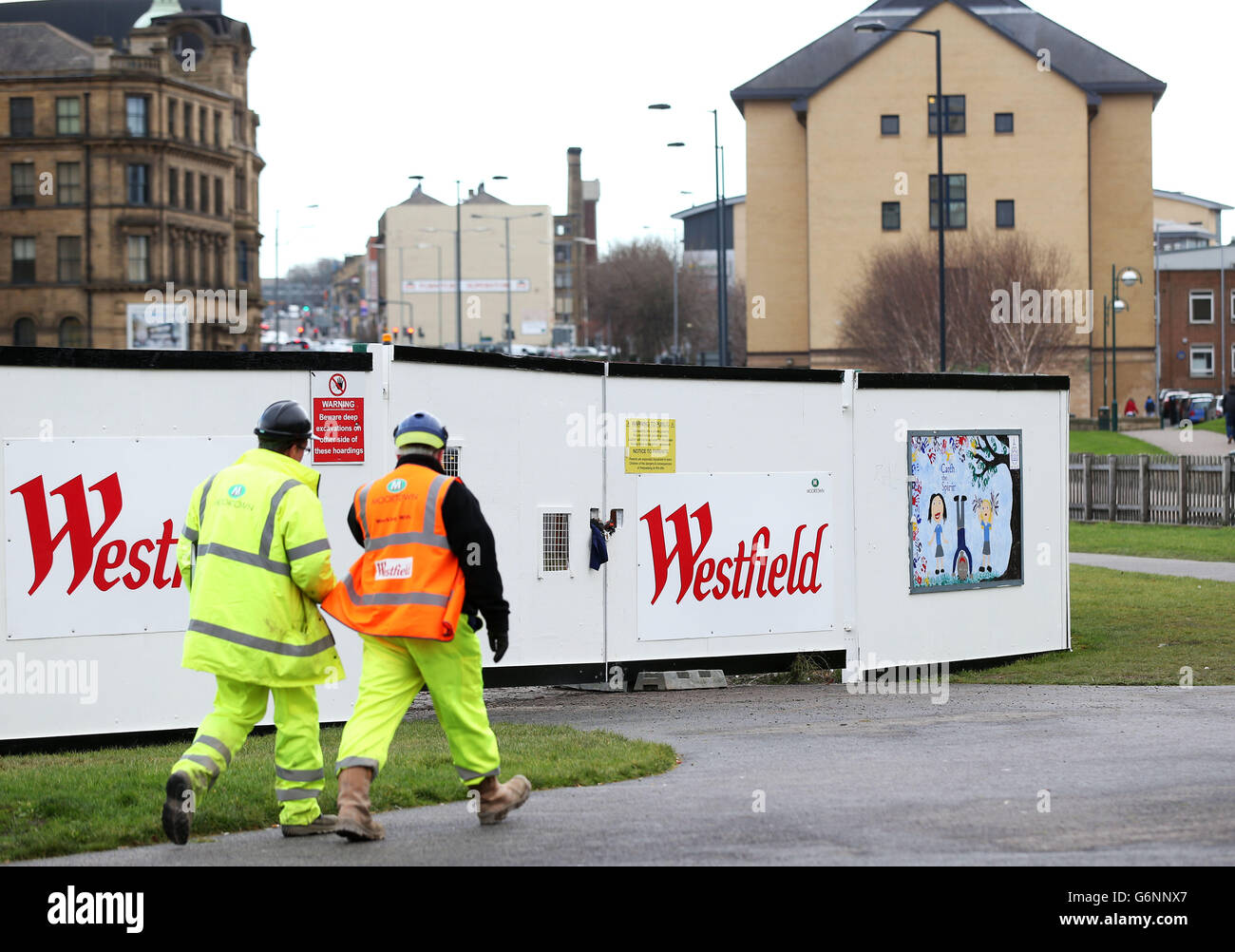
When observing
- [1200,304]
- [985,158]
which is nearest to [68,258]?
[985,158]

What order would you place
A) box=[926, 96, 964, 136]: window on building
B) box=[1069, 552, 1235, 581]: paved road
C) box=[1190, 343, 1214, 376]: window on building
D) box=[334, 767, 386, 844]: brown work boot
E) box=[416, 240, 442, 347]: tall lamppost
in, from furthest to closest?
box=[416, 240, 442, 347]: tall lamppost, box=[1190, 343, 1214, 376]: window on building, box=[926, 96, 964, 136]: window on building, box=[1069, 552, 1235, 581]: paved road, box=[334, 767, 386, 844]: brown work boot

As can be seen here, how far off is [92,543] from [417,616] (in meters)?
3.89

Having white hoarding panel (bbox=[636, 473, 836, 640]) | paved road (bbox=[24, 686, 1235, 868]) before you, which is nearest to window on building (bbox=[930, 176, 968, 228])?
white hoarding panel (bbox=[636, 473, 836, 640])

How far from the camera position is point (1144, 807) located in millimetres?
7227

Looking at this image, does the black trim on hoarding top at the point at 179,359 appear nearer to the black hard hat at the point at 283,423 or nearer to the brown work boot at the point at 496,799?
the black hard hat at the point at 283,423

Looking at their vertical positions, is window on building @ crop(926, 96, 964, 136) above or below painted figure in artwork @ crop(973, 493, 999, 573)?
above

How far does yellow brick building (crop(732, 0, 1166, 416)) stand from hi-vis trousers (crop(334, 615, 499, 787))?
66.2m

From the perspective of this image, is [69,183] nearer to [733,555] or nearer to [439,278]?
[439,278]

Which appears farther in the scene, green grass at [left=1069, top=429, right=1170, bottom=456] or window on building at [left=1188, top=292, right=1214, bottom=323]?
window on building at [left=1188, top=292, right=1214, bottom=323]

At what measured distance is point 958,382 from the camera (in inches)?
528

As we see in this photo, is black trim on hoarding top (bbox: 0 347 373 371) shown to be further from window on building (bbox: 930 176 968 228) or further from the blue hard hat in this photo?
window on building (bbox: 930 176 968 228)

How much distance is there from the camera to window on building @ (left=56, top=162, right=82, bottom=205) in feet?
274
